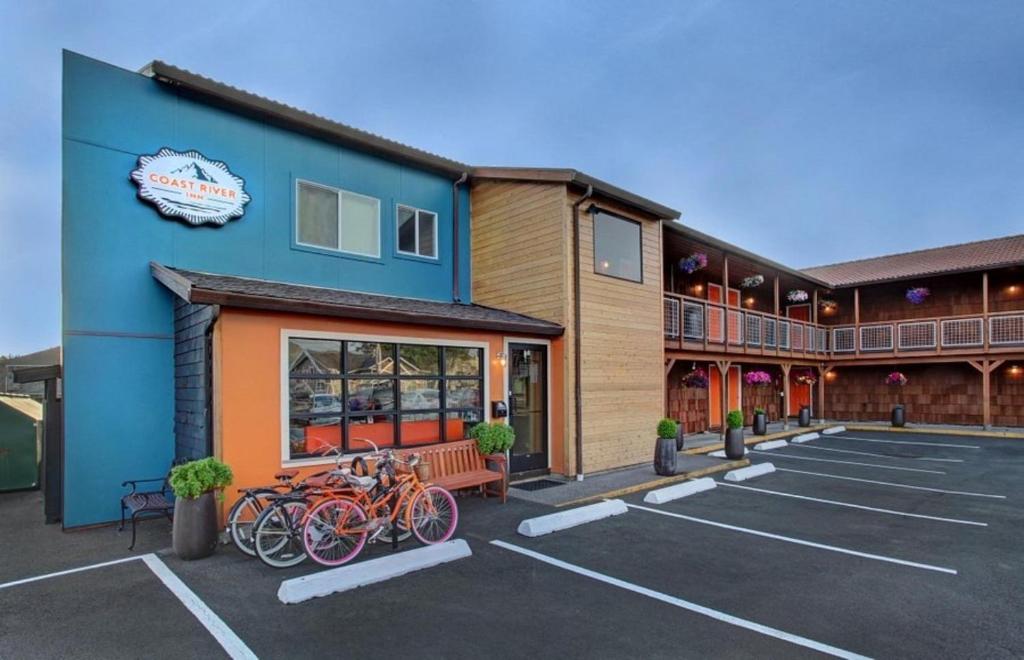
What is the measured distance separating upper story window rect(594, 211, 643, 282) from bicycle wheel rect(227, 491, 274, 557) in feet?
22.5

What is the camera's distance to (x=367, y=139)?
9.35m

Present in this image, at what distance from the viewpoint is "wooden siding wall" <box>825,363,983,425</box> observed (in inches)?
733

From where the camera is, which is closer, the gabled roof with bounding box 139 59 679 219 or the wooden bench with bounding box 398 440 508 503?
the wooden bench with bounding box 398 440 508 503

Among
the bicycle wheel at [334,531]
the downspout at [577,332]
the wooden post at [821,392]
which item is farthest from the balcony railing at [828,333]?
the bicycle wheel at [334,531]

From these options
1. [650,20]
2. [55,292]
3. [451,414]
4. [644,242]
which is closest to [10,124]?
[55,292]

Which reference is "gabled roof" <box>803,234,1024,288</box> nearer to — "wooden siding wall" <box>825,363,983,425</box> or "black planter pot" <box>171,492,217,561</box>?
"wooden siding wall" <box>825,363,983,425</box>

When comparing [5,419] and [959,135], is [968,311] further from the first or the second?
[959,135]

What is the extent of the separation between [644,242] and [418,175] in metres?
4.93

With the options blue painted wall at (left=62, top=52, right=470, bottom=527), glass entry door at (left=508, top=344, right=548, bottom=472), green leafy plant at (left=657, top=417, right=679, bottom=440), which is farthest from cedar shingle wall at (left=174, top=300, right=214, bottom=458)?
green leafy plant at (left=657, top=417, right=679, bottom=440)

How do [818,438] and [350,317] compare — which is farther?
[818,438]

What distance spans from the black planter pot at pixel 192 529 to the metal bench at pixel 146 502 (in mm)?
397

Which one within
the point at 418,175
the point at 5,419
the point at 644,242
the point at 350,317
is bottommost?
the point at 5,419

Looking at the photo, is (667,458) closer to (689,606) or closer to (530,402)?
(530,402)

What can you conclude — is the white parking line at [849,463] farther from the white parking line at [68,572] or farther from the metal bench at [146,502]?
the white parking line at [68,572]
